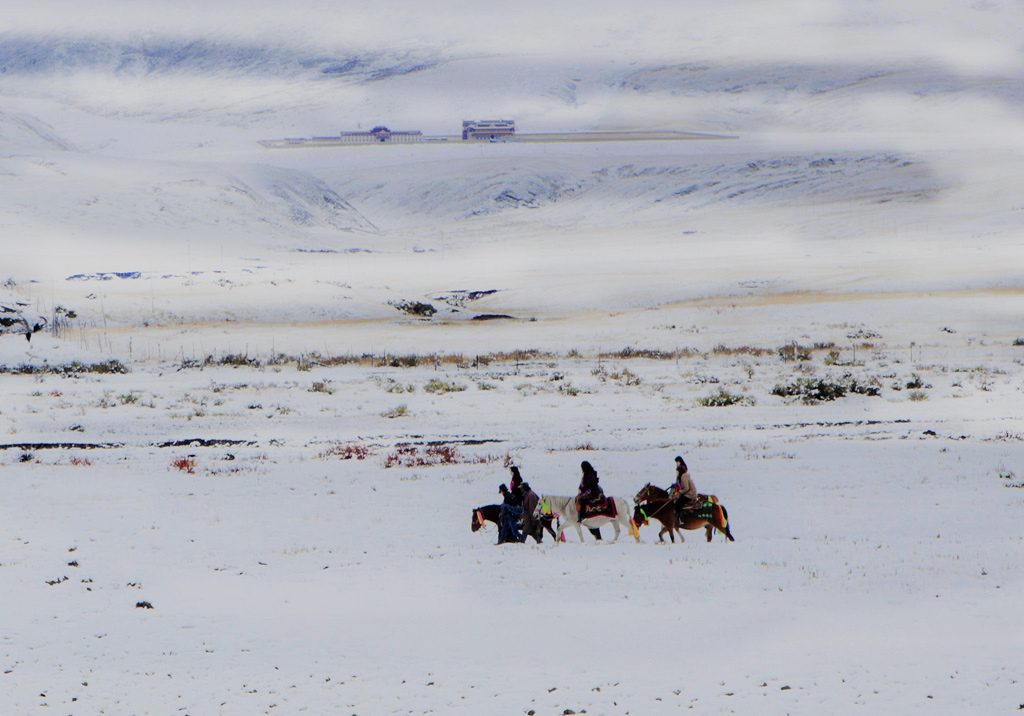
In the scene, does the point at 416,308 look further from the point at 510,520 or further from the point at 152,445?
the point at 510,520

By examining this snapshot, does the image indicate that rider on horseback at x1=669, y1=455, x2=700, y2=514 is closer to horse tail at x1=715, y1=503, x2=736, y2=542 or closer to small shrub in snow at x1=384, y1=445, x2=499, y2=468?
horse tail at x1=715, y1=503, x2=736, y2=542

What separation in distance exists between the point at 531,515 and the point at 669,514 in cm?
190

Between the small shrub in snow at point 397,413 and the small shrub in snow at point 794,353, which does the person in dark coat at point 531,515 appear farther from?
the small shrub in snow at point 794,353

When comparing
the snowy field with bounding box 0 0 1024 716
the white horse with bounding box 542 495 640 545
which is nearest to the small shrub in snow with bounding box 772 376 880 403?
the snowy field with bounding box 0 0 1024 716

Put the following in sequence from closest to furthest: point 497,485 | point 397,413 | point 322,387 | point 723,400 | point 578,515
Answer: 1. point 578,515
2. point 497,485
3. point 397,413
4. point 723,400
5. point 322,387

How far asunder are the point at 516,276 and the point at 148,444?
186 feet

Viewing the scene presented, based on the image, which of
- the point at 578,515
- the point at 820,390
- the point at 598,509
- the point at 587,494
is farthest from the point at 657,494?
the point at 820,390

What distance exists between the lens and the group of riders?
13328 mm

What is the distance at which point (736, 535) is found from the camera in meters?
14.7

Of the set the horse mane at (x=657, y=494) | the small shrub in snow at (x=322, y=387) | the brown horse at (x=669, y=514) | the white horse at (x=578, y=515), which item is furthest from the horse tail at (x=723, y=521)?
the small shrub in snow at (x=322, y=387)

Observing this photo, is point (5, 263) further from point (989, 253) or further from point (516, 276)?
point (989, 253)

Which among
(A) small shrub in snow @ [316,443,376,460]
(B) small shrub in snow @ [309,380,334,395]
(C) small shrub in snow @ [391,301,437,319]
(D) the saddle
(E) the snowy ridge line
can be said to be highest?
(C) small shrub in snow @ [391,301,437,319]

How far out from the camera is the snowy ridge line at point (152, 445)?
23125 millimetres

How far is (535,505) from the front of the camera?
44.4ft
